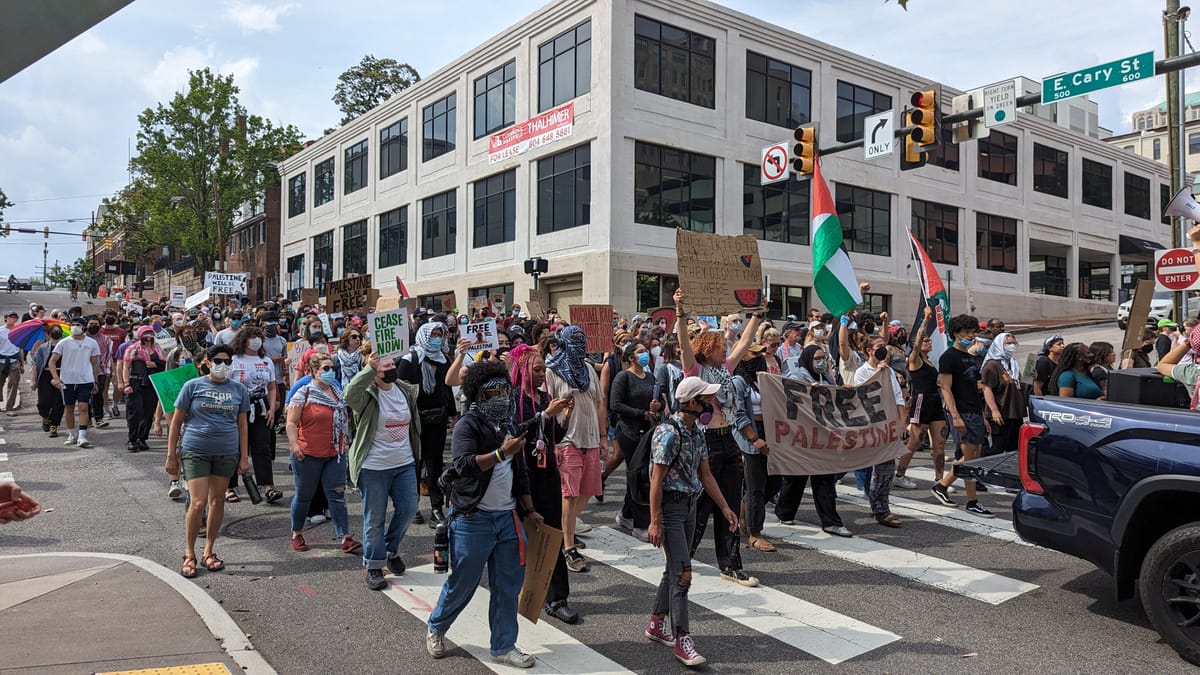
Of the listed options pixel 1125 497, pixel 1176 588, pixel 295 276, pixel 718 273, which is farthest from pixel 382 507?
pixel 295 276

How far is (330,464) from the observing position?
6996mm

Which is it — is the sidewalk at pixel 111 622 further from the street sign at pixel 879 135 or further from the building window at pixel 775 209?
the building window at pixel 775 209

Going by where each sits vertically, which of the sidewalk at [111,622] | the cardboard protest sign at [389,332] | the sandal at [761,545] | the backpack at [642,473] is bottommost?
the sidewalk at [111,622]

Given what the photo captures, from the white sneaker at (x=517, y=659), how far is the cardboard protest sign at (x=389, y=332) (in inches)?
134

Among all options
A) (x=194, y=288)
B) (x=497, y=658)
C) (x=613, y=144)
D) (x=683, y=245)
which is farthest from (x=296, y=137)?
(x=497, y=658)

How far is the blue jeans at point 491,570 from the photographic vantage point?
4703 mm

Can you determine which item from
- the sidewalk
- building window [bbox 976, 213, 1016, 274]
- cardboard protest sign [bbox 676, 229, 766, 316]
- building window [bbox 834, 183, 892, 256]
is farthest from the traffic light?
building window [bbox 976, 213, 1016, 274]

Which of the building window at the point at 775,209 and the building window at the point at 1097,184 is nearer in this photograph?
the building window at the point at 775,209

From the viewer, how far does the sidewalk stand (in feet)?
14.8

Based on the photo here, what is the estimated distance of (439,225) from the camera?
36.1 metres

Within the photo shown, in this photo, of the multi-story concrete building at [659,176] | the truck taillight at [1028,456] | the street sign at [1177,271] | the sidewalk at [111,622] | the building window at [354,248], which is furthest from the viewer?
the building window at [354,248]

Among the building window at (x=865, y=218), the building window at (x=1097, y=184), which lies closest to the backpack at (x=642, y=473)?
the building window at (x=865, y=218)

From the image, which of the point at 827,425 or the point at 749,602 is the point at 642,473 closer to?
the point at 749,602

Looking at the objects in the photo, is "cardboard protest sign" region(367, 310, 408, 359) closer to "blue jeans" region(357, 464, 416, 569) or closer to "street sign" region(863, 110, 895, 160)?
"blue jeans" region(357, 464, 416, 569)
